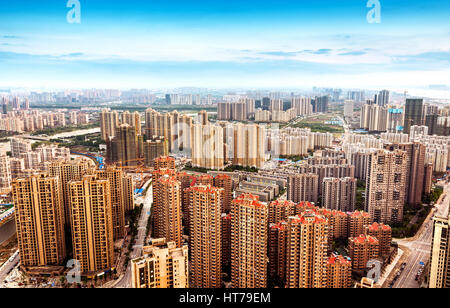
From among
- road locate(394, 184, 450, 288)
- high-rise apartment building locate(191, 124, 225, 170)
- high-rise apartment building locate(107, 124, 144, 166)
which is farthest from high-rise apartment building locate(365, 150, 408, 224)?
high-rise apartment building locate(107, 124, 144, 166)

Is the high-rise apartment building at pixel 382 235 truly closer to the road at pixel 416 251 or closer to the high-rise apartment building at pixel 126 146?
the road at pixel 416 251

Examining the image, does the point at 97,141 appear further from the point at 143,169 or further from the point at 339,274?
the point at 339,274

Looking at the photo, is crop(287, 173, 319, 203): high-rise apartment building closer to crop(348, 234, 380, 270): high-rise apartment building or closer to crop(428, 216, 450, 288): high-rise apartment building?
crop(348, 234, 380, 270): high-rise apartment building

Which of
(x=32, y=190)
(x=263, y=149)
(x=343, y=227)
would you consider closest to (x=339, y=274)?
(x=343, y=227)

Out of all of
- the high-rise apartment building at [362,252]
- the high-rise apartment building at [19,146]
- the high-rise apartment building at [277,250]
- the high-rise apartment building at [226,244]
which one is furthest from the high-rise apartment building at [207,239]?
the high-rise apartment building at [19,146]

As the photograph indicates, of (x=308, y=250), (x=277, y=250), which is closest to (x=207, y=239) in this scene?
(x=277, y=250)

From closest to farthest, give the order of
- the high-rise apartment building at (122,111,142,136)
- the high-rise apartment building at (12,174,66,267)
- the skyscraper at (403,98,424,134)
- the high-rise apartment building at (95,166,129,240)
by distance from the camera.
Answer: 1. the high-rise apartment building at (12,174,66,267)
2. the high-rise apartment building at (95,166,129,240)
3. the high-rise apartment building at (122,111,142,136)
4. the skyscraper at (403,98,424,134)
